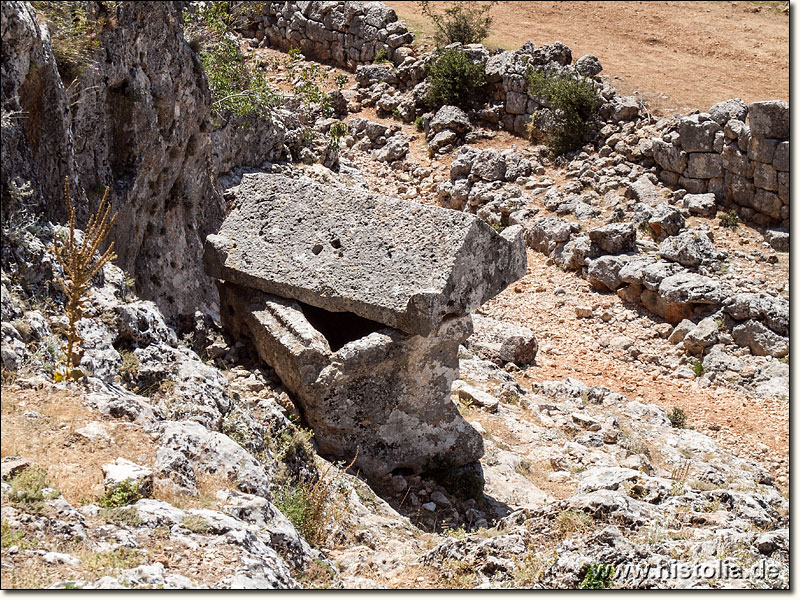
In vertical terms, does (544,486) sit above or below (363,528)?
below

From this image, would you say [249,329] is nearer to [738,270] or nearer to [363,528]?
[363,528]

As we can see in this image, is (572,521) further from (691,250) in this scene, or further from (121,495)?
(691,250)

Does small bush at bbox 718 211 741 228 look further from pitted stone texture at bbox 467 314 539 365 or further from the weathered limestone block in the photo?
pitted stone texture at bbox 467 314 539 365

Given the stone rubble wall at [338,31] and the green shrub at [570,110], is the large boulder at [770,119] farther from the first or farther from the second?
the stone rubble wall at [338,31]

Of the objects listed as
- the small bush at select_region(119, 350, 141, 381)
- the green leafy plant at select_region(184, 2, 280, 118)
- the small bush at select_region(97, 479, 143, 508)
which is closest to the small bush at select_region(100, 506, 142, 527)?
the small bush at select_region(97, 479, 143, 508)

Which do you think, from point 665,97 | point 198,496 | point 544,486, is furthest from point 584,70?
point 198,496

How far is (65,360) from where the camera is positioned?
21.7ft

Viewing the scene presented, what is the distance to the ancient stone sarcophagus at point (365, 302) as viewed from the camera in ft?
27.9

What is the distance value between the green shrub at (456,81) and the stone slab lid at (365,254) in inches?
526

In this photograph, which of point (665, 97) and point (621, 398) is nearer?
point (621, 398)

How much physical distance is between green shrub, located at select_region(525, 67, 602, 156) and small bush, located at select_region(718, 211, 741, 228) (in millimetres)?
3900

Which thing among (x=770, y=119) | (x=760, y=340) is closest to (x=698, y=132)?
(x=770, y=119)

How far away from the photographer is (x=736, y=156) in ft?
58.5

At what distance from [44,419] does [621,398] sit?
9173mm
